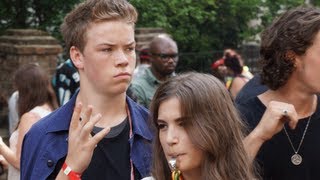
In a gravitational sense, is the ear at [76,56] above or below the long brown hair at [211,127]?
above

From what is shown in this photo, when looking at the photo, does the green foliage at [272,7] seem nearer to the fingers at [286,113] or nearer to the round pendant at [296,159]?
the round pendant at [296,159]

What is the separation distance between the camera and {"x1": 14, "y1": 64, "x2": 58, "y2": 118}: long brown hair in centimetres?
588

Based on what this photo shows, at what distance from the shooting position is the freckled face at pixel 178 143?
2.70 metres

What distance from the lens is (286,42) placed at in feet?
11.5

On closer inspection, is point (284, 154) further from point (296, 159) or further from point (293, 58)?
point (293, 58)

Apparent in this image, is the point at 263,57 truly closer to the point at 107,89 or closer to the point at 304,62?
the point at 304,62

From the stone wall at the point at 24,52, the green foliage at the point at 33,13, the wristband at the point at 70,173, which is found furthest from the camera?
the green foliage at the point at 33,13

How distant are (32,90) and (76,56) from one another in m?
2.67

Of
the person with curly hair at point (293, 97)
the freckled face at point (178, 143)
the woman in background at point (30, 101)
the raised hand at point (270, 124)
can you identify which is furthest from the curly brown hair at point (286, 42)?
the woman in background at point (30, 101)

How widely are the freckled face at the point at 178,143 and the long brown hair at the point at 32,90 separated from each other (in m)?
3.24

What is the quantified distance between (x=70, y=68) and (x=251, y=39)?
6955mm

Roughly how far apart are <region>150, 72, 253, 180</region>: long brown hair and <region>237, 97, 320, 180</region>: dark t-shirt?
602mm

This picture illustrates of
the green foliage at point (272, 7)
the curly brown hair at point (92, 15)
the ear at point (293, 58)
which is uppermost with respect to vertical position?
the curly brown hair at point (92, 15)

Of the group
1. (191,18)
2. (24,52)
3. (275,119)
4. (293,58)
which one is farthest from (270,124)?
(191,18)
